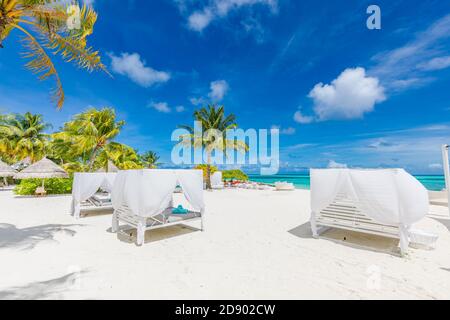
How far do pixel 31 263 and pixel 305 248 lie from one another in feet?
18.0

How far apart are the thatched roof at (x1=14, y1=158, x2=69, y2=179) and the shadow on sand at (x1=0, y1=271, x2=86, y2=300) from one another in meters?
13.3

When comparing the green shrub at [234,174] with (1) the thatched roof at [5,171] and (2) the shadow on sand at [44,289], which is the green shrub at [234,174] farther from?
(2) the shadow on sand at [44,289]

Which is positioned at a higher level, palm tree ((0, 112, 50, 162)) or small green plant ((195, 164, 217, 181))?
palm tree ((0, 112, 50, 162))

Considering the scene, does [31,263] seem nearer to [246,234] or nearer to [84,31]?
[246,234]

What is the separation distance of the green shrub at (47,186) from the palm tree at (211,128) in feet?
33.7

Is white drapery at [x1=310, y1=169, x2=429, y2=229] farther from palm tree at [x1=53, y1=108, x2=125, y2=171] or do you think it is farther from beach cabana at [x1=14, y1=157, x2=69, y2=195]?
palm tree at [x1=53, y1=108, x2=125, y2=171]

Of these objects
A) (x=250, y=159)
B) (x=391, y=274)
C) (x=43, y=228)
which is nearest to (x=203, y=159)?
(x=250, y=159)

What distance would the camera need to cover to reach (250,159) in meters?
19.8
